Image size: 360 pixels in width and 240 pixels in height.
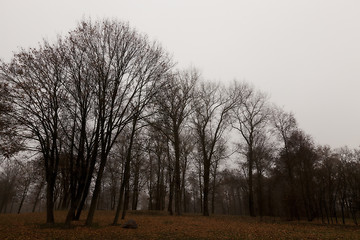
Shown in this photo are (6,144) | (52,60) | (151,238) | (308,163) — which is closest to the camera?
(151,238)

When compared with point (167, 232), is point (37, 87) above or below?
above

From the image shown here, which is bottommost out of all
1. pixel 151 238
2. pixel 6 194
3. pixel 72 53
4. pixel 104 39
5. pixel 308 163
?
pixel 151 238

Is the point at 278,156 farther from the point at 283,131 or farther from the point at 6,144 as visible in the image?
the point at 6,144

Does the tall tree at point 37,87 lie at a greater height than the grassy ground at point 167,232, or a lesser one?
greater

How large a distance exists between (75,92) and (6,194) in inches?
1727

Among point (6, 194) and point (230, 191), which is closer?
point (6, 194)

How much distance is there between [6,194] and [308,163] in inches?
2241

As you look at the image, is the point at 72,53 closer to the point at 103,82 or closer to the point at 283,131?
the point at 103,82

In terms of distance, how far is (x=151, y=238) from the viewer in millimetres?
10938

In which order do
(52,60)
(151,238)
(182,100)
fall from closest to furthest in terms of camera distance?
(151,238), (52,60), (182,100)

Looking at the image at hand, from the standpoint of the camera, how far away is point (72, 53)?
605 inches

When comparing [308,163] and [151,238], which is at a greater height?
[308,163]

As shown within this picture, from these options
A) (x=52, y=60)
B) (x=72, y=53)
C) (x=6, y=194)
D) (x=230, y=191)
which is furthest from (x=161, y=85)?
(x=230, y=191)

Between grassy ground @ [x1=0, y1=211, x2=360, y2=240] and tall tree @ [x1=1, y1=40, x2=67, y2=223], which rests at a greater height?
tall tree @ [x1=1, y1=40, x2=67, y2=223]
